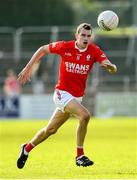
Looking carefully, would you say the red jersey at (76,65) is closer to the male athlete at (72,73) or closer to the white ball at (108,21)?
the male athlete at (72,73)

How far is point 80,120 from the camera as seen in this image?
46.2 ft

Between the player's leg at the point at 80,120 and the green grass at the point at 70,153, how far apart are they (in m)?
0.16

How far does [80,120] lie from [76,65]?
97 centimetres

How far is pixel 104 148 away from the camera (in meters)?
20.7

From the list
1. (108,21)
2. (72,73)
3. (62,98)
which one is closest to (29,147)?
(62,98)

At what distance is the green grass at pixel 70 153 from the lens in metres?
13.4

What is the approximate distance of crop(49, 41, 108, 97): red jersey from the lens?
1430 centimetres

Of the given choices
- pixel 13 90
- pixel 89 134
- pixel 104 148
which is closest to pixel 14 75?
pixel 13 90

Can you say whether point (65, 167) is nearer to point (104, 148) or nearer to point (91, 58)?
point (91, 58)

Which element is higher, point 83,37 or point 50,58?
point 83,37

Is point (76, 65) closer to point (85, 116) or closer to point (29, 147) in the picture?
point (85, 116)

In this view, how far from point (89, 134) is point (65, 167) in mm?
13069

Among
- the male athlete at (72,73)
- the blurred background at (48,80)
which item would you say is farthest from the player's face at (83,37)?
the blurred background at (48,80)

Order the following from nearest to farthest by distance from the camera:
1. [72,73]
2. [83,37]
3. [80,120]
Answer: [80,120] → [83,37] → [72,73]
